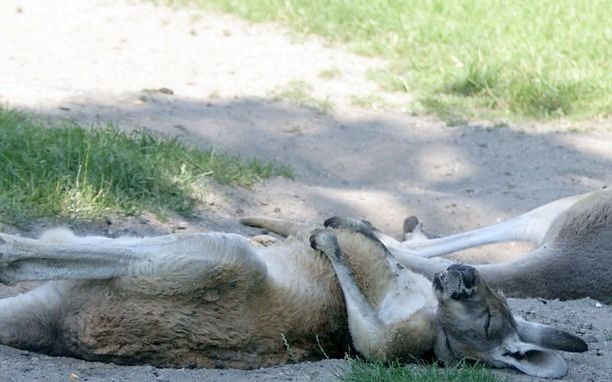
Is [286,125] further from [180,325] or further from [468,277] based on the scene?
[180,325]

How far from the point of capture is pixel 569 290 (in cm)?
570

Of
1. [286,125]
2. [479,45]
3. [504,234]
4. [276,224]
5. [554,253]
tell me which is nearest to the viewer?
[554,253]

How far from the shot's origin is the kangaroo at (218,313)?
4.12 m

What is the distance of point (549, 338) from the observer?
4.32 meters

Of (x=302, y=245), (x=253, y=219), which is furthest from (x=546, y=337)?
(x=253, y=219)

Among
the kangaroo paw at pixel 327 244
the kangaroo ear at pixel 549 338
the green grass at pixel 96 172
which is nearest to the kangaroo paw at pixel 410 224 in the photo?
the green grass at pixel 96 172

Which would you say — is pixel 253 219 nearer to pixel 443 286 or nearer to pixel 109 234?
pixel 109 234

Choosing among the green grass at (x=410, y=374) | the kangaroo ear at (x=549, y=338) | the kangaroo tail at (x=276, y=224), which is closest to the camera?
the green grass at (x=410, y=374)

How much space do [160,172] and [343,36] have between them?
4.10 m

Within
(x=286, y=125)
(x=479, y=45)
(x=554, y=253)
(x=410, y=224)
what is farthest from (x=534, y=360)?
(x=479, y=45)

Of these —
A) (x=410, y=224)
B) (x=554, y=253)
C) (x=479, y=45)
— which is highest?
(x=554, y=253)

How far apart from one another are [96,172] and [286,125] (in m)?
2.41

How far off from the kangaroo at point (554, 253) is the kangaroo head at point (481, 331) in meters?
1.26

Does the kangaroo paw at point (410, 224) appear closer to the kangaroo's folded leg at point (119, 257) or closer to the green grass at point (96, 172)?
the green grass at point (96, 172)
